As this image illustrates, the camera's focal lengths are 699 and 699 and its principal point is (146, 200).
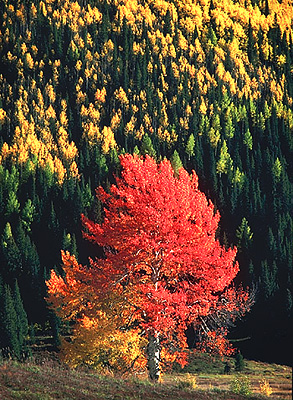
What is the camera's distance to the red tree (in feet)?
100

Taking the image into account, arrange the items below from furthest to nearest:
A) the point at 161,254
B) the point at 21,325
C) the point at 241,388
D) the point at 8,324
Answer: the point at 21,325
the point at 8,324
the point at 161,254
the point at 241,388

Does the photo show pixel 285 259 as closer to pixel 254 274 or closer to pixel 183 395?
pixel 254 274

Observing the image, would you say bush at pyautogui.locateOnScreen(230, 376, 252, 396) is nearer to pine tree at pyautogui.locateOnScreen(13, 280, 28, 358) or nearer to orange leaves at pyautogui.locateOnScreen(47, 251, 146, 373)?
orange leaves at pyautogui.locateOnScreen(47, 251, 146, 373)

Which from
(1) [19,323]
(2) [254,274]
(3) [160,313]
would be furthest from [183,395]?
(2) [254,274]

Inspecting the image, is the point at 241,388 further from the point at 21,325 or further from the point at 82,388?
the point at 21,325

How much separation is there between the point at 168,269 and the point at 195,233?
2.30 metres

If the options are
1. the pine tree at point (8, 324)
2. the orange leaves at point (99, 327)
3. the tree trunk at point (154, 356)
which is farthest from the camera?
the pine tree at point (8, 324)

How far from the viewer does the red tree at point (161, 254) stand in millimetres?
30484

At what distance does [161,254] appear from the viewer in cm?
3122

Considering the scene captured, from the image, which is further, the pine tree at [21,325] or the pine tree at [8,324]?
the pine tree at [21,325]

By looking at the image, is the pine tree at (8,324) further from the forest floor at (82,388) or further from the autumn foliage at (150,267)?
the forest floor at (82,388)

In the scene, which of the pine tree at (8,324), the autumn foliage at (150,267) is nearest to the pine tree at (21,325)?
the pine tree at (8,324)

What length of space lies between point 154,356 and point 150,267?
404 centimetres

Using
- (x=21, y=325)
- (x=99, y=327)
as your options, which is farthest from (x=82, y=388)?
(x=21, y=325)
